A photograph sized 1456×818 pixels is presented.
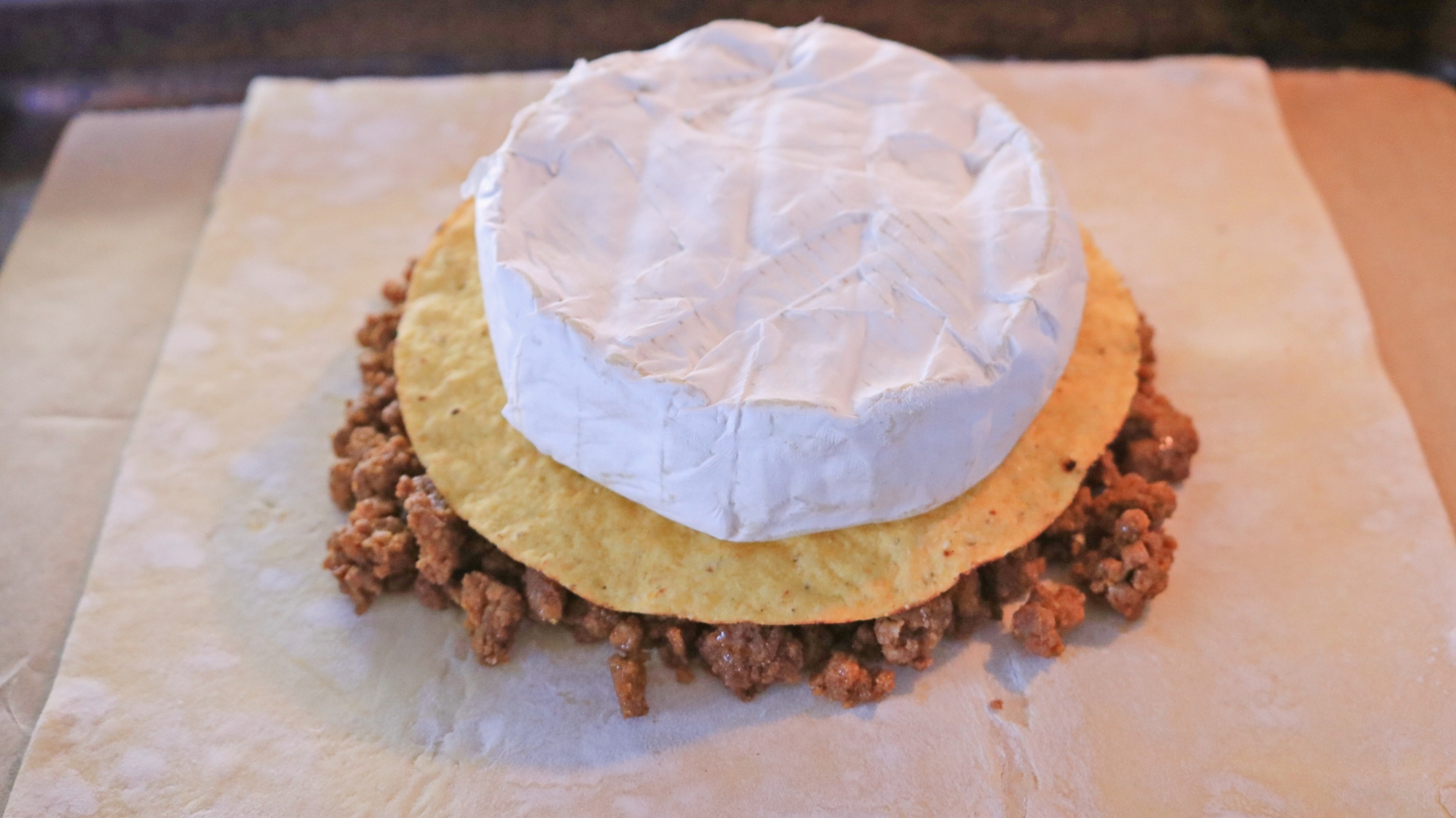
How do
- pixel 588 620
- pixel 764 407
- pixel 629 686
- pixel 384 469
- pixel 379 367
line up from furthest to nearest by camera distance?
pixel 379 367 → pixel 384 469 → pixel 588 620 → pixel 629 686 → pixel 764 407

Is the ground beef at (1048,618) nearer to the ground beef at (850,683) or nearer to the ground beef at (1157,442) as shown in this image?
the ground beef at (850,683)

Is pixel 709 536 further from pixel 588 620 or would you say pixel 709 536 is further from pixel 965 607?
pixel 965 607

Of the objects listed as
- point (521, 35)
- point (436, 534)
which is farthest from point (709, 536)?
point (521, 35)

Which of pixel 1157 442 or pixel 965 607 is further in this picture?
pixel 1157 442

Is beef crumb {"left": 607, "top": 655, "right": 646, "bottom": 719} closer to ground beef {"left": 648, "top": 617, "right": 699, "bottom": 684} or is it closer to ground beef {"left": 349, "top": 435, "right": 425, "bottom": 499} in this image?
ground beef {"left": 648, "top": 617, "right": 699, "bottom": 684}

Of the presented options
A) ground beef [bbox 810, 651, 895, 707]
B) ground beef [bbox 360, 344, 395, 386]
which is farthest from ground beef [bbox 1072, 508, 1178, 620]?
ground beef [bbox 360, 344, 395, 386]

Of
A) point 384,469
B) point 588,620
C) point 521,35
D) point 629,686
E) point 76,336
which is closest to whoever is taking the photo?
point 629,686

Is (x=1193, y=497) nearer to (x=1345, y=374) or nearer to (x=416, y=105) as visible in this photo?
(x=1345, y=374)
